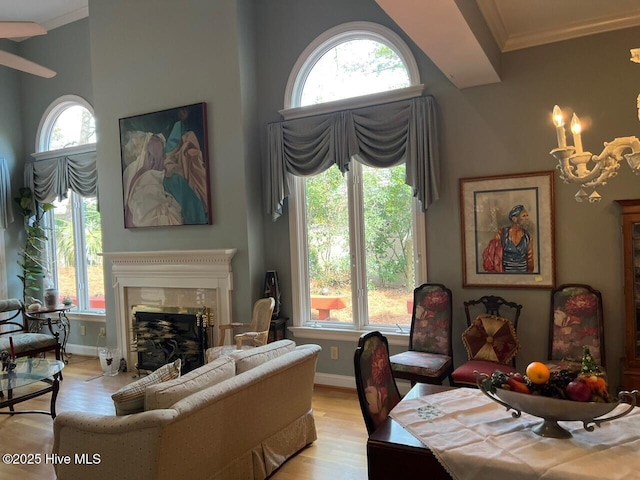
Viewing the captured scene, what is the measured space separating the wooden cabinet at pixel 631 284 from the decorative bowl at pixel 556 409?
5.90ft

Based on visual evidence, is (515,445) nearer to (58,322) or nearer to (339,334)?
(339,334)

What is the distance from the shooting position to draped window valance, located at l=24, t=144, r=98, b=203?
227 inches

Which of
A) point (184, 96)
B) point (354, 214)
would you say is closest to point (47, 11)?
point (184, 96)

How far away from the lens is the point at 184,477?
224 cm

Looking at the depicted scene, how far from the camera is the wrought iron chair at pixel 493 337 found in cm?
356

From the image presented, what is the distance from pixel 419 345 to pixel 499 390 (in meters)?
2.12

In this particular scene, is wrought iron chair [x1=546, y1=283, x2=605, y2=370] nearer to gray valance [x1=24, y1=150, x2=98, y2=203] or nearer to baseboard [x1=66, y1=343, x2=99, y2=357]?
gray valance [x1=24, y1=150, x2=98, y2=203]

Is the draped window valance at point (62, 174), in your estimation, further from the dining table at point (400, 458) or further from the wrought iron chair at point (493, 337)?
the dining table at point (400, 458)

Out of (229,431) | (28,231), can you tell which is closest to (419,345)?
(229,431)

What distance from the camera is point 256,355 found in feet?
9.39

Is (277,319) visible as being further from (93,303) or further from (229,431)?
(93,303)

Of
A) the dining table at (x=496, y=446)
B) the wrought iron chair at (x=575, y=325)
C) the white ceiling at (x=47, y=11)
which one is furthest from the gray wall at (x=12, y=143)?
the wrought iron chair at (x=575, y=325)

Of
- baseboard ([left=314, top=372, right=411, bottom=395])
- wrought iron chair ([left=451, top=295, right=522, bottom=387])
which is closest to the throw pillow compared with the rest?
wrought iron chair ([left=451, top=295, right=522, bottom=387])

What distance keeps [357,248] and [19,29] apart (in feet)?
10.1
